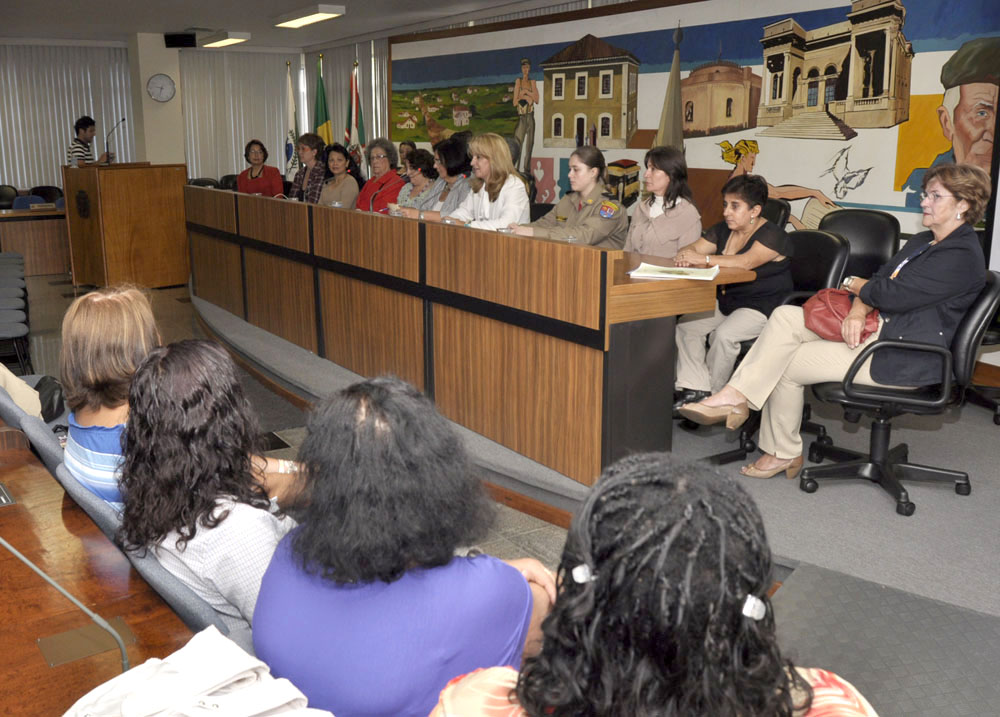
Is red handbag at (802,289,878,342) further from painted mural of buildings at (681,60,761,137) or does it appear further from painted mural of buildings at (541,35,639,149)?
painted mural of buildings at (541,35,639,149)

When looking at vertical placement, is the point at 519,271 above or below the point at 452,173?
below

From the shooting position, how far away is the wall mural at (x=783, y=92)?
4.70m

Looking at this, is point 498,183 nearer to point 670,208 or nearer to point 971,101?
point 670,208

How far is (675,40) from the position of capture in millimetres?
6355

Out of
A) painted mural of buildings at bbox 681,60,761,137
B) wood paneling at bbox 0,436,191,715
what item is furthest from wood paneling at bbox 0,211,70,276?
wood paneling at bbox 0,436,191,715

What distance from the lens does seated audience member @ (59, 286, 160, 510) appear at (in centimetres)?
211

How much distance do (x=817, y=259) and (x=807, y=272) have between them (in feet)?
0.25

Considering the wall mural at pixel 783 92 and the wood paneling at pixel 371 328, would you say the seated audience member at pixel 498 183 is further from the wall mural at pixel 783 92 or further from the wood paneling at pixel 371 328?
the wall mural at pixel 783 92

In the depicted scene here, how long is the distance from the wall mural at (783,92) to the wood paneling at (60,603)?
14.9 feet

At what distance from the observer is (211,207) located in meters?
6.97

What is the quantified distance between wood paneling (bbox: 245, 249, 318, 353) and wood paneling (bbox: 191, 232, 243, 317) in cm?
24

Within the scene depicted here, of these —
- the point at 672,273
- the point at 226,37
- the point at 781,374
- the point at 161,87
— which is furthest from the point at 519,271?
the point at 161,87

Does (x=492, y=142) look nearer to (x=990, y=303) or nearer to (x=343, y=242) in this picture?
(x=343, y=242)

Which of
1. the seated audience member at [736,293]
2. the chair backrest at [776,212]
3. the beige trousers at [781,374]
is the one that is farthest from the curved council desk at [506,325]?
the chair backrest at [776,212]
